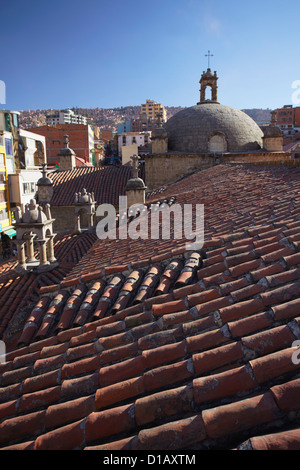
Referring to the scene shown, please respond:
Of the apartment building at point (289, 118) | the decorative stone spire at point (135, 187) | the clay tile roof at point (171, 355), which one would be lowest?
the clay tile roof at point (171, 355)

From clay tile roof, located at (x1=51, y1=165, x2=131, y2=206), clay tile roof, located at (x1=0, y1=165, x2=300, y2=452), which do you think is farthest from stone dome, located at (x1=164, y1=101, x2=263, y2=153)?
clay tile roof, located at (x1=0, y1=165, x2=300, y2=452)

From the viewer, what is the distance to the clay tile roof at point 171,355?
2.06 meters

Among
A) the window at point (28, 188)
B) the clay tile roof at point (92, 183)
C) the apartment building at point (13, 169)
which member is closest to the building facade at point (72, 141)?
the apartment building at point (13, 169)

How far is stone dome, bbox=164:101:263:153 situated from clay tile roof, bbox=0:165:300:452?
14646 mm

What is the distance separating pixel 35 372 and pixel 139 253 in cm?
271

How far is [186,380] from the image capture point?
8.05ft

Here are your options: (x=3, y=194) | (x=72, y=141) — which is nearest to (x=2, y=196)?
(x=3, y=194)

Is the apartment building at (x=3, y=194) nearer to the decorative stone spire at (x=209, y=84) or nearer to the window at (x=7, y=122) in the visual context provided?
the window at (x=7, y=122)

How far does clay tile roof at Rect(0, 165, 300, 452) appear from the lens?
81.0 inches

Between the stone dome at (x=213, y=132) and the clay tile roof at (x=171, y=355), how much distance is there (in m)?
14.6

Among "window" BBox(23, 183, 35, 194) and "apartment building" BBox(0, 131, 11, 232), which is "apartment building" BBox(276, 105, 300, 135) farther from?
"apartment building" BBox(0, 131, 11, 232)

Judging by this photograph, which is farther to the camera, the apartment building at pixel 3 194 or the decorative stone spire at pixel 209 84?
the apartment building at pixel 3 194

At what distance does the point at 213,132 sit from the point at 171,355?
57.0 feet

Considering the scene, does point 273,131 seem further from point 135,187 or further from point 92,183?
point 92,183
